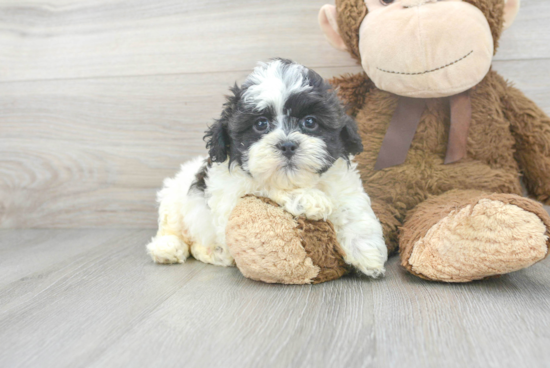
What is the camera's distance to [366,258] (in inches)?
50.6

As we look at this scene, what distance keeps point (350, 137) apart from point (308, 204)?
25 cm

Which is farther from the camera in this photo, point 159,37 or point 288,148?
point 159,37

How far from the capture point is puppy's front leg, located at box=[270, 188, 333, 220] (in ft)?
4.14

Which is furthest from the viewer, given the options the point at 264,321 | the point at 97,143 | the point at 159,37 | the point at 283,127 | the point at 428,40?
the point at 97,143

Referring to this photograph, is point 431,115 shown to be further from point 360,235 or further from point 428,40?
point 360,235

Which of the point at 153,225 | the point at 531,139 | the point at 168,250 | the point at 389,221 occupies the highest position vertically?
the point at 531,139

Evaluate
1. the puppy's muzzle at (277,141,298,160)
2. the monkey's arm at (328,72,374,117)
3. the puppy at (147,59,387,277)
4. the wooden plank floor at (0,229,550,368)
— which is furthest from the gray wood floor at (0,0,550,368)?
the puppy's muzzle at (277,141,298,160)

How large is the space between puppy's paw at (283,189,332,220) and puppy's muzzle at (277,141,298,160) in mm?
141

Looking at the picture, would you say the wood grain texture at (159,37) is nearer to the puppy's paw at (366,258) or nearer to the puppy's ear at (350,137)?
the puppy's ear at (350,137)

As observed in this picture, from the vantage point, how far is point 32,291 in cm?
134

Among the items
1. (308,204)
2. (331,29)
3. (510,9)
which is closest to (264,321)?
(308,204)

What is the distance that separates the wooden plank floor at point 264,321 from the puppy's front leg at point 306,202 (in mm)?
205

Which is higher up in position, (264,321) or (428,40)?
(428,40)

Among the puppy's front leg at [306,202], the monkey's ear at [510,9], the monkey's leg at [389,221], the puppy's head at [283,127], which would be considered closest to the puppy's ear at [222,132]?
the puppy's head at [283,127]
